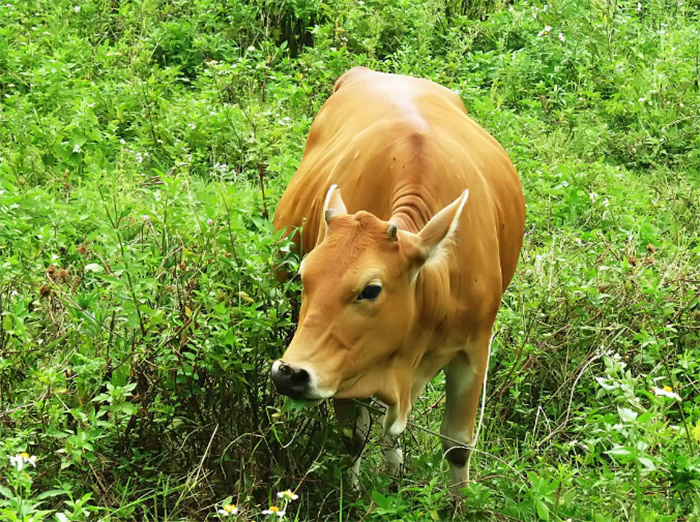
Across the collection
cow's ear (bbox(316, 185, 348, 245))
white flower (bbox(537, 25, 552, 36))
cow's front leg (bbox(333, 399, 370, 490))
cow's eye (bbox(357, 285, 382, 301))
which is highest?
cow's ear (bbox(316, 185, 348, 245))

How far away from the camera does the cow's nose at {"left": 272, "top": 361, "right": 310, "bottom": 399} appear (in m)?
3.36

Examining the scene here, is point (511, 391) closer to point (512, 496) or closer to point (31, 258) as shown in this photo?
point (512, 496)

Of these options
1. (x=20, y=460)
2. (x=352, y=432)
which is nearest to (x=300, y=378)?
(x=20, y=460)

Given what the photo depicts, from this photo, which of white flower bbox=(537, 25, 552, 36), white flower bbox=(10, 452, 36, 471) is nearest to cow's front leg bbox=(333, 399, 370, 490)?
white flower bbox=(10, 452, 36, 471)

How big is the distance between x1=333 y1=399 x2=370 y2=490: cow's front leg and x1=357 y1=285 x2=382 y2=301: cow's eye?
31.6 inches

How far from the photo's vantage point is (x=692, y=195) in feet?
22.9

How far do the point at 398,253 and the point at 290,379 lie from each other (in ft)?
1.95

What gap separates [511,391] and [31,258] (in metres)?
2.30

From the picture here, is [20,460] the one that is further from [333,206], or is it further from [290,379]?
[333,206]

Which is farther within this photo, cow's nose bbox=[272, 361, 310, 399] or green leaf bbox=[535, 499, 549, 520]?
green leaf bbox=[535, 499, 549, 520]

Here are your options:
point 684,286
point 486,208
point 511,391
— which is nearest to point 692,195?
point 684,286

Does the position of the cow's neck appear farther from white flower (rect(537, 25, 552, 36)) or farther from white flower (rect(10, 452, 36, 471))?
white flower (rect(537, 25, 552, 36))

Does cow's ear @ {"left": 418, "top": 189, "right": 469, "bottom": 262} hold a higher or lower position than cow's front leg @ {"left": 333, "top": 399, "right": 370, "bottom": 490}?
higher

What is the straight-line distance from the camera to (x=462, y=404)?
432 centimetres
